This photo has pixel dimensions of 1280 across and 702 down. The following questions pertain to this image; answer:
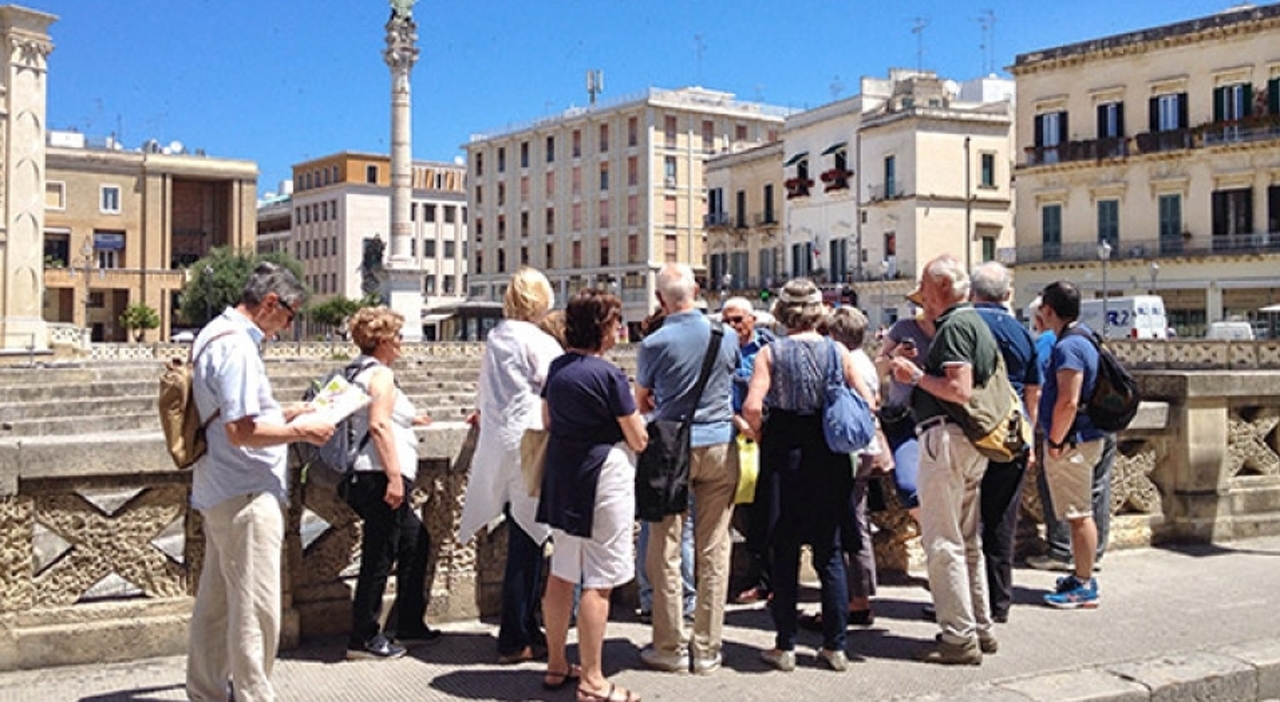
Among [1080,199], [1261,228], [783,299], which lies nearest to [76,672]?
[783,299]

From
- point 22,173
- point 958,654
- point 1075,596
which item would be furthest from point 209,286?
point 958,654

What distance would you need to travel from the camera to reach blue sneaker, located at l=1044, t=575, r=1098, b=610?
22.5 feet

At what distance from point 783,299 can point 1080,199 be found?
52.0m

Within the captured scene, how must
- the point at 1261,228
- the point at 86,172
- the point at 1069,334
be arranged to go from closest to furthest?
1. the point at 1069,334
2. the point at 1261,228
3. the point at 86,172

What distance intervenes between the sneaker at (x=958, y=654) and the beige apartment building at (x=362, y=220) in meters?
95.8

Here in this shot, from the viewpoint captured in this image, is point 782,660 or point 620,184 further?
point 620,184

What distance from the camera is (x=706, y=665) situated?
18.6 ft

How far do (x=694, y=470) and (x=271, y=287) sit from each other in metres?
2.09

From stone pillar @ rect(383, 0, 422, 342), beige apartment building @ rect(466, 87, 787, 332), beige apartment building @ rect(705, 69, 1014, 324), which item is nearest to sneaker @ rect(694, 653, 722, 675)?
stone pillar @ rect(383, 0, 422, 342)

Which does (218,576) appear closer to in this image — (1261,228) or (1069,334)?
(1069,334)

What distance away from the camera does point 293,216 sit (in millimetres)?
110312

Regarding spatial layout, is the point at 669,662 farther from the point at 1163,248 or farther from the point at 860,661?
the point at 1163,248

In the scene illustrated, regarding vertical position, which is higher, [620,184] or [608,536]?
[620,184]

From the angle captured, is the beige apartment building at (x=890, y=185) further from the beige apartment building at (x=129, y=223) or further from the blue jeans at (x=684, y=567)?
the blue jeans at (x=684, y=567)
